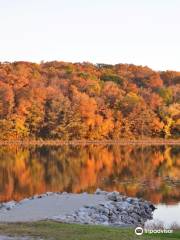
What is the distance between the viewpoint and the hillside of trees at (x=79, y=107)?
3004 inches

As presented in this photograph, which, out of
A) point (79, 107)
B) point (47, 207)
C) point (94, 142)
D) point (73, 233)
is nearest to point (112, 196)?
point (47, 207)

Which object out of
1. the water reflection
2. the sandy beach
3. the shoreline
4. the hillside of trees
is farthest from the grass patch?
the hillside of trees

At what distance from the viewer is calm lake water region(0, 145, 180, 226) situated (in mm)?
28172

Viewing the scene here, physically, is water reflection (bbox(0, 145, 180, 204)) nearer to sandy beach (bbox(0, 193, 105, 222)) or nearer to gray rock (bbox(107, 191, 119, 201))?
gray rock (bbox(107, 191, 119, 201))

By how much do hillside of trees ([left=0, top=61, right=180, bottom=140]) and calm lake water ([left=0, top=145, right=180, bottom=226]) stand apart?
2479 cm

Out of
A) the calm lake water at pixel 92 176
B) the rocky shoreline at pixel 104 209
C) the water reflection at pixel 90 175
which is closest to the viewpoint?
the rocky shoreline at pixel 104 209

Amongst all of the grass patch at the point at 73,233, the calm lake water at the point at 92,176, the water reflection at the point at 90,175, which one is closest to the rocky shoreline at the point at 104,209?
the calm lake water at the point at 92,176

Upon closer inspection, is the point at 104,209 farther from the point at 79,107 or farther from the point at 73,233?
the point at 79,107

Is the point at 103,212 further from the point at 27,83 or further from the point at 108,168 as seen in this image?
the point at 27,83

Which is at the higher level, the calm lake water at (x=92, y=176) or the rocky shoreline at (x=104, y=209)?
the rocky shoreline at (x=104, y=209)

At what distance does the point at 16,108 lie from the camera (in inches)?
2992

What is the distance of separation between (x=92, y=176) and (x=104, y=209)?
47.8ft

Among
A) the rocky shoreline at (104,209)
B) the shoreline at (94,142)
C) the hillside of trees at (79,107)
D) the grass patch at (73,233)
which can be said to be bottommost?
the shoreline at (94,142)

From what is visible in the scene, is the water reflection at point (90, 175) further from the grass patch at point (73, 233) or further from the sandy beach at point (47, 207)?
the grass patch at point (73, 233)
